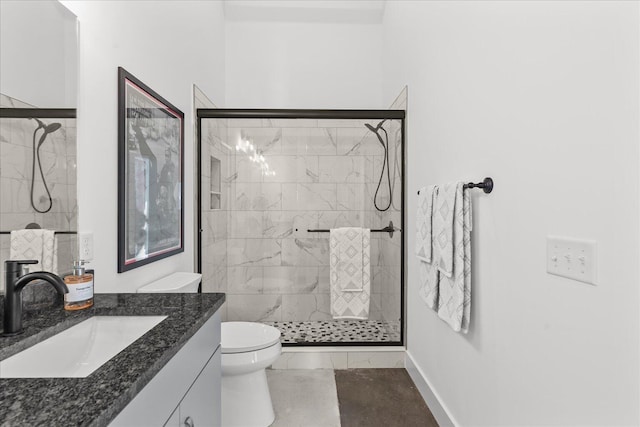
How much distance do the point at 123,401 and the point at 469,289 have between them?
128cm

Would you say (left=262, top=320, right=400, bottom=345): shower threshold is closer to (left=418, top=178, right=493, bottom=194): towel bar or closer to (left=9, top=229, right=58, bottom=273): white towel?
(left=418, top=178, right=493, bottom=194): towel bar

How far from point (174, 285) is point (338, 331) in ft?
4.87

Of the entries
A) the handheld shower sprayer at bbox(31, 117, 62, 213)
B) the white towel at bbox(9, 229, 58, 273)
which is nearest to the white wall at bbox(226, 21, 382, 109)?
the handheld shower sprayer at bbox(31, 117, 62, 213)

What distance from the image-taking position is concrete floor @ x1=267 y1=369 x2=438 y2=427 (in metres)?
1.90

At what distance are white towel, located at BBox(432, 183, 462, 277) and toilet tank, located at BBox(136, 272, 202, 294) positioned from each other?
1245mm

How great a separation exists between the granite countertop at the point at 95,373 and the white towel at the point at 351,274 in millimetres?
1556

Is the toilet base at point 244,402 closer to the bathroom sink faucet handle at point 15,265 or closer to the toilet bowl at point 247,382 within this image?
the toilet bowl at point 247,382

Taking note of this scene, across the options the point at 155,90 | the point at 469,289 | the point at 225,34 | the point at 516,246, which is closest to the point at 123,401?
the point at 516,246

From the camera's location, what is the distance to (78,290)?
1144 mm

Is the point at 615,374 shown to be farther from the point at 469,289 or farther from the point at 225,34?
the point at 225,34

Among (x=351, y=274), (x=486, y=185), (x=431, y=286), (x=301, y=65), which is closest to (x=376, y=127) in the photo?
(x=301, y=65)

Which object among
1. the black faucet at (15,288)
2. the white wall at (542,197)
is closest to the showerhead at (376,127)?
the white wall at (542,197)

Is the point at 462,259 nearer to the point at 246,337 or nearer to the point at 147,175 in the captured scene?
the point at 246,337

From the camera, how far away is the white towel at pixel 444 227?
1535 mm
